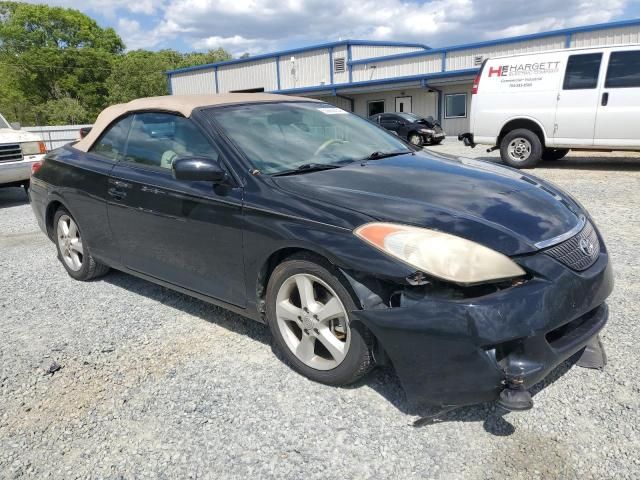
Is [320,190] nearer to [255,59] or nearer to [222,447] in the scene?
[222,447]

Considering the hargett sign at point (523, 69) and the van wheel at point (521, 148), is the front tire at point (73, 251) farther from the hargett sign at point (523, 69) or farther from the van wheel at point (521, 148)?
the hargett sign at point (523, 69)

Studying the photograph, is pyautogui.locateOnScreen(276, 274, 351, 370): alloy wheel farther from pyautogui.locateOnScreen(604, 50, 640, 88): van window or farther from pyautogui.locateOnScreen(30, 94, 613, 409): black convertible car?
pyautogui.locateOnScreen(604, 50, 640, 88): van window

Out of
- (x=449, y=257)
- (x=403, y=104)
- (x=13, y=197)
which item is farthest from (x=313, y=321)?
(x=403, y=104)

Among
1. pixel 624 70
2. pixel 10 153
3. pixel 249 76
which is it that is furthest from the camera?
pixel 249 76

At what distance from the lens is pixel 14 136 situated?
8922mm

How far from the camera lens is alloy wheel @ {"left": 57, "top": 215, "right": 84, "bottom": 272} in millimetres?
4504

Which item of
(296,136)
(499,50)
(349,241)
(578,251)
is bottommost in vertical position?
(578,251)

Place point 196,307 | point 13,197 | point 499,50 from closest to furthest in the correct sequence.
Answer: point 196,307, point 13,197, point 499,50

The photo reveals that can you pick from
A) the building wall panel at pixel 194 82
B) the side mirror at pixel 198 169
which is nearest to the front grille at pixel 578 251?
the side mirror at pixel 198 169

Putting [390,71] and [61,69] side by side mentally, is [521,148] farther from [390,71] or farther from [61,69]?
[61,69]

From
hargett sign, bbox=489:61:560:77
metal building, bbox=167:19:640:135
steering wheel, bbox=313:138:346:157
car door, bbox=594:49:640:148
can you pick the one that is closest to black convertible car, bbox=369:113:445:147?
metal building, bbox=167:19:640:135

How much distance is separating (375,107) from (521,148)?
817 inches

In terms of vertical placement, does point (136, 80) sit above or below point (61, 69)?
below

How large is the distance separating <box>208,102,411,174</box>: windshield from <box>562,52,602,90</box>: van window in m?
7.15
